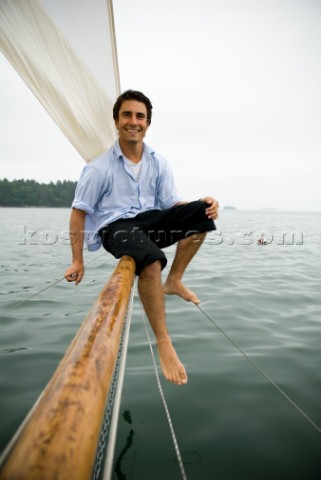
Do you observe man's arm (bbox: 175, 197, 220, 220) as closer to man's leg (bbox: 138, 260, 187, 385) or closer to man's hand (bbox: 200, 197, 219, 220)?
man's hand (bbox: 200, 197, 219, 220)

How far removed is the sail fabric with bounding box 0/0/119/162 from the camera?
160cm

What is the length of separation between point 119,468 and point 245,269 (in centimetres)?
634

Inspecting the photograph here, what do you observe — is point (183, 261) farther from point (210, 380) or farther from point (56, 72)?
point (56, 72)

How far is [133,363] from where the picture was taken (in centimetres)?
294

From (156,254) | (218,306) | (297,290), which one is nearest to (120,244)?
(156,254)

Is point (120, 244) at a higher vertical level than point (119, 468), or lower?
higher

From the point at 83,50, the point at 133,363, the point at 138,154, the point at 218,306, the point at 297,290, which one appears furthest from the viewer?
the point at 297,290

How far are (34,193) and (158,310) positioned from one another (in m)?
92.7

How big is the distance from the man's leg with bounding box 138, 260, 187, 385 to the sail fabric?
1.46 m

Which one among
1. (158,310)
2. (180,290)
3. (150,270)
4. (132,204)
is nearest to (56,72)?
(132,204)

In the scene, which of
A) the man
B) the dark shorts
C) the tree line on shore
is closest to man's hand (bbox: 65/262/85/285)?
the man

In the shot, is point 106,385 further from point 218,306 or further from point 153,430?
point 218,306

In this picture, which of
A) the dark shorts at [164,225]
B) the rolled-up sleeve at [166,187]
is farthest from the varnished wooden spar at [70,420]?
the rolled-up sleeve at [166,187]

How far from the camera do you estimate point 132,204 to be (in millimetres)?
2607
